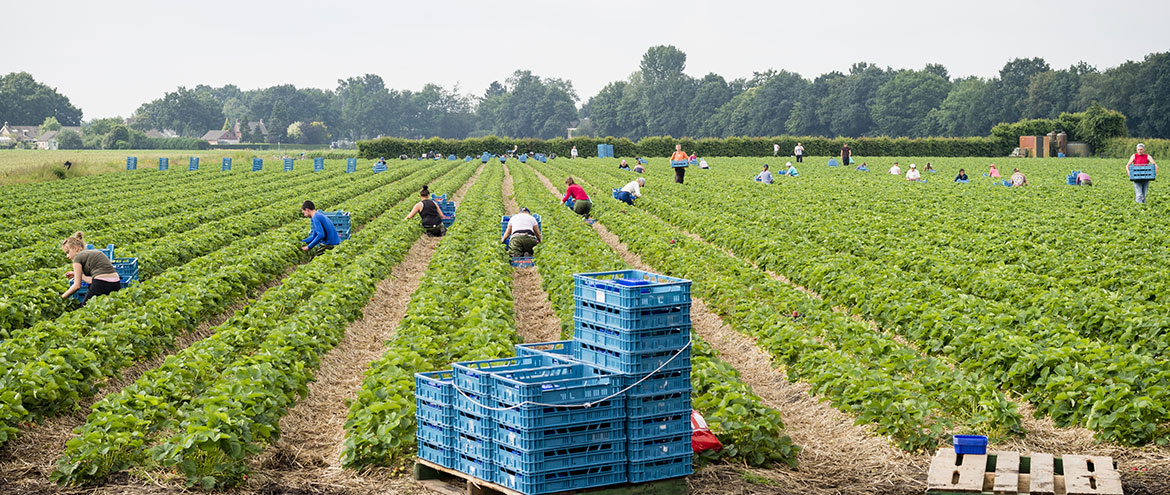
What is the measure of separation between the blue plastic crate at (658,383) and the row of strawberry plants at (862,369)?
251 centimetres

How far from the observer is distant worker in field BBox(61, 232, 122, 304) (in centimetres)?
1461

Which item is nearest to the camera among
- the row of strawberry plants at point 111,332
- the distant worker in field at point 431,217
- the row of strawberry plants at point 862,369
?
the row of strawberry plants at point 862,369

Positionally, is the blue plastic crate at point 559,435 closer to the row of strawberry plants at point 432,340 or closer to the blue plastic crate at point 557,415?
the blue plastic crate at point 557,415

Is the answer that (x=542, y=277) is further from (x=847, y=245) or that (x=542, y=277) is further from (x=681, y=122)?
(x=681, y=122)

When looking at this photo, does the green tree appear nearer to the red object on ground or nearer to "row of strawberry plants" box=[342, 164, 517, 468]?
"row of strawberry plants" box=[342, 164, 517, 468]

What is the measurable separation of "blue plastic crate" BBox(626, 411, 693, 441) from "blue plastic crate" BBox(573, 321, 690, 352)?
502 mm

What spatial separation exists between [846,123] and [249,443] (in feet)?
465

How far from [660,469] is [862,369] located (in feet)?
11.9

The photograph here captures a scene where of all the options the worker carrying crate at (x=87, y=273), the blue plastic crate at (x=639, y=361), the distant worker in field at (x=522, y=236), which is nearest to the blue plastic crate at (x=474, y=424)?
the blue plastic crate at (x=639, y=361)

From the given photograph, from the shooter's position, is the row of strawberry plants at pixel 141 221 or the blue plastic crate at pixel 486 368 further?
the row of strawberry plants at pixel 141 221

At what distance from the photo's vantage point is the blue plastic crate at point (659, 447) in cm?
713

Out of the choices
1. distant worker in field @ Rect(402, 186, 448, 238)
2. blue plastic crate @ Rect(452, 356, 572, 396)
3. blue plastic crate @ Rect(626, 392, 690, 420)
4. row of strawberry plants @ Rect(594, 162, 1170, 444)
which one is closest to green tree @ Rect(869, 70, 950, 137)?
distant worker in field @ Rect(402, 186, 448, 238)

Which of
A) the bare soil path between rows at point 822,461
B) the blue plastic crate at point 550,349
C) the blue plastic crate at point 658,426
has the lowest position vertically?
the bare soil path between rows at point 822,461

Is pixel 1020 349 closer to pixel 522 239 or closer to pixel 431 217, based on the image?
pixel 522 239
